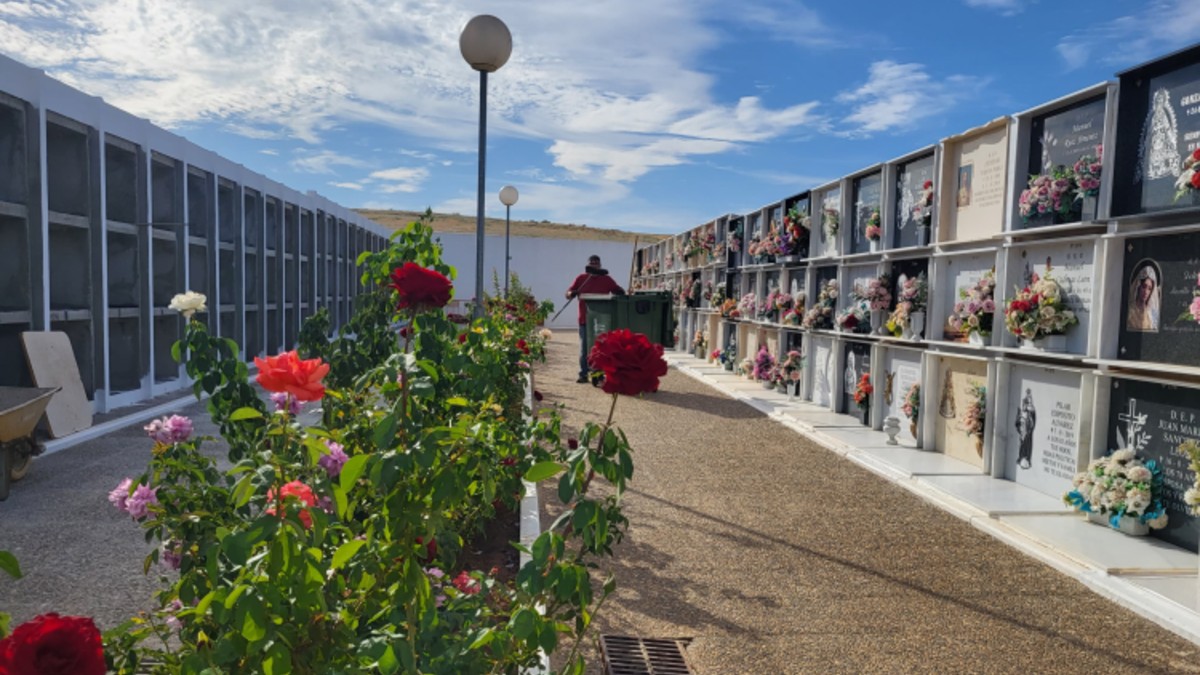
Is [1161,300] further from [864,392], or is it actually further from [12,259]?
[12,259]

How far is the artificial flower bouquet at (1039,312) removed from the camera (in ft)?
18.5

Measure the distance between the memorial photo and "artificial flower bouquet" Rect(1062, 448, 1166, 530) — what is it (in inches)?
29.4

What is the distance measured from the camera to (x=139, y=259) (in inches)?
382

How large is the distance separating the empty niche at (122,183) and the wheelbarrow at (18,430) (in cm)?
425

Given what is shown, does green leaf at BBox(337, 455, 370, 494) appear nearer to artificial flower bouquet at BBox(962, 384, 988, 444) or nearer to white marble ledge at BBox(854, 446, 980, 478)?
white marble ledge at BBox(854, 446, 980, 478)

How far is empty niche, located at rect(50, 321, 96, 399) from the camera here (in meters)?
8.63

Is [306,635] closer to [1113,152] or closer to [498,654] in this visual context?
[498,654]

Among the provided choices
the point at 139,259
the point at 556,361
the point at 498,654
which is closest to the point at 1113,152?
the point at 498,654

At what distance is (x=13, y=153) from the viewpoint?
24.3ft

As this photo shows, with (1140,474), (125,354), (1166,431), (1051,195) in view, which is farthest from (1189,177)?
(125,354)

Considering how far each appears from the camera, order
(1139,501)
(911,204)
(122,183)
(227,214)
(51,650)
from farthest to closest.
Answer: (227,214) → (122,183) → (911,204) → (1139,501) → (51,650)

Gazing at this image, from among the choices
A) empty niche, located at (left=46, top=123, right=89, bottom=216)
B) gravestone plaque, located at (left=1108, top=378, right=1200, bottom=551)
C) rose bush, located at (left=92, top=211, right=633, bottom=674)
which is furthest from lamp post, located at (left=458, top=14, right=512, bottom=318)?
empty niche, located at (left=46, top=123, right=89, bottom=216)

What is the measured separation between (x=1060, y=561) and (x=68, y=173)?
927 cm

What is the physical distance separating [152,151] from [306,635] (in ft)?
33.0
